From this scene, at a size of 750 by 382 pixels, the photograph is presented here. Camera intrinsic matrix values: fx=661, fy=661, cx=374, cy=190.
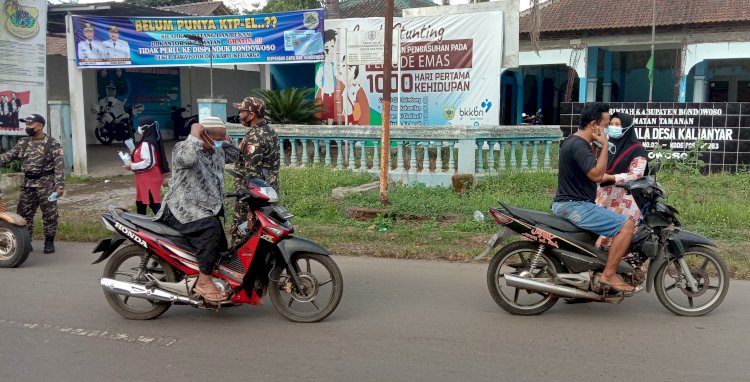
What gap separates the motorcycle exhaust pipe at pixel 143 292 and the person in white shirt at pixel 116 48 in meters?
10.6

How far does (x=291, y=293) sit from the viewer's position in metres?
5.07

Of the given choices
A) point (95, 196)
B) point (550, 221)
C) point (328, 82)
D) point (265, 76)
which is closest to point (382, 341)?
point (550, 221)

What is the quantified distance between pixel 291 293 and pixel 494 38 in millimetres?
10326

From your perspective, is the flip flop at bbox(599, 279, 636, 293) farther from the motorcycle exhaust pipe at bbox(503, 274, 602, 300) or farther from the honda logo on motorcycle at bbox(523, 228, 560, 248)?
the honda logo on motorcycle at bbox(523, 228, 560, 248)

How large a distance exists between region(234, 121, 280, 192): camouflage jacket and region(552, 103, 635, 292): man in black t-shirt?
2642 millimetres

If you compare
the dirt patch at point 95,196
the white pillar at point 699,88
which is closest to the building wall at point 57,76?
the dirt patch at point 95,196

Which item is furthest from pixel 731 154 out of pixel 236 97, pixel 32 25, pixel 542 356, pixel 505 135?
pixel 236 97

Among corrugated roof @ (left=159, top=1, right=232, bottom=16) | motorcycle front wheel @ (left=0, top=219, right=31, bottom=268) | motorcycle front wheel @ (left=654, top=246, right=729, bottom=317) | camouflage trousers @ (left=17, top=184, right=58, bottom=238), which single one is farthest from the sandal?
corrugated roof @ (left=159, top=1, right=232, bottom=16)

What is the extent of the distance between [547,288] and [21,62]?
11508 millimetres

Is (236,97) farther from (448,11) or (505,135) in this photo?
(505,135)

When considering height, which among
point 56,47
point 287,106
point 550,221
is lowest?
point 550,221

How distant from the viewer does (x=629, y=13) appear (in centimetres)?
2164

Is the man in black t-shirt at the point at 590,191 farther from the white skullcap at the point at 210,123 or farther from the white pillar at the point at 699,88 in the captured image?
the white pillar at the point at 699,88

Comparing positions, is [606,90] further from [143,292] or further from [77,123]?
[143,292]
